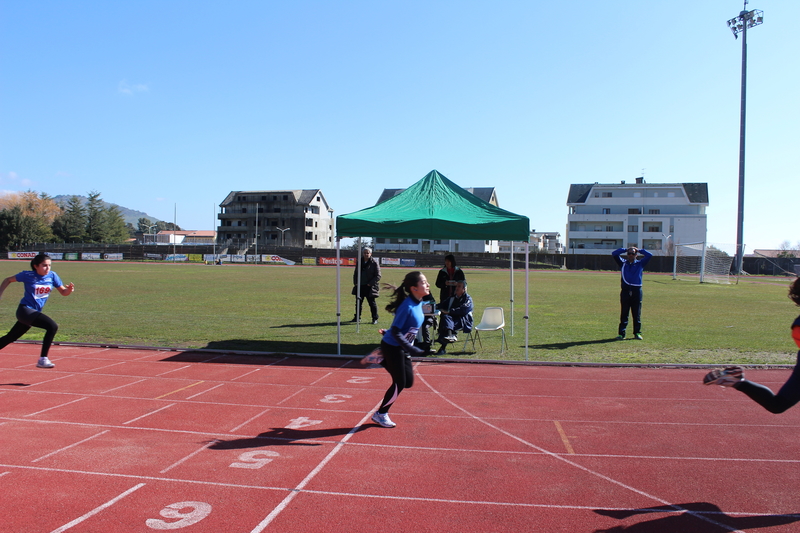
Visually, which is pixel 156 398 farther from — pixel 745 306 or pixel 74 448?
pixel 745 306

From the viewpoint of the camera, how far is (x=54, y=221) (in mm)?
93562

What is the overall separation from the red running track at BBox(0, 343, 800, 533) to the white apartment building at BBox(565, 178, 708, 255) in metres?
70.8

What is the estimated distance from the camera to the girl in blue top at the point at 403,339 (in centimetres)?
574

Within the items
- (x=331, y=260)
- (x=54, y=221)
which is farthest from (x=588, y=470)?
(x=54, y=221)

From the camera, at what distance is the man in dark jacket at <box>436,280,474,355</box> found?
1055 cm

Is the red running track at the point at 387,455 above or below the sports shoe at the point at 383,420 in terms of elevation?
below

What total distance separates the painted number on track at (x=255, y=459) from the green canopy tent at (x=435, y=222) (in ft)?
15.5

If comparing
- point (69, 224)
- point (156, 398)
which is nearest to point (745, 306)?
point (156, 398)

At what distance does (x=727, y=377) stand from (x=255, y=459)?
4087 millimetres

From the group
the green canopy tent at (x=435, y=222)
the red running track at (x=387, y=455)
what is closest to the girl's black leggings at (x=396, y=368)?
the red running track at (x=387, y=455)

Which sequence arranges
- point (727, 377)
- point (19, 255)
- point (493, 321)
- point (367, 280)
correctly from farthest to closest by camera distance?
point (19, 255) → point (367, 280) → point (493, 321) → point (727, 377)

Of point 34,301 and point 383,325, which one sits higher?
point 34,301

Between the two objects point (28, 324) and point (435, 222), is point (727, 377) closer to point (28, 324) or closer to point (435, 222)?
point (435, 222)

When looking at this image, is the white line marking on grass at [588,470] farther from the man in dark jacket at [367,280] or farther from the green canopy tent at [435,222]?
the man in dark jacket at [367,280]
